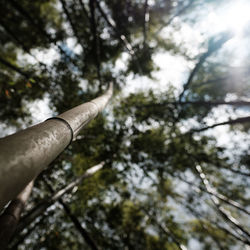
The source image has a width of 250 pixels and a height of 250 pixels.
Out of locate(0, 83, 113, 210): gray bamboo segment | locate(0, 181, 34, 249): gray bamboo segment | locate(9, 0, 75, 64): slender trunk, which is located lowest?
locate(0, 181, 34, 249): gray bamboo segment

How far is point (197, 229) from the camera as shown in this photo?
10.7 meters

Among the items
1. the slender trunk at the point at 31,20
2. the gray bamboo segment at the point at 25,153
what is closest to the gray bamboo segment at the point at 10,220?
the gray bamboo segment at the point at 25,153

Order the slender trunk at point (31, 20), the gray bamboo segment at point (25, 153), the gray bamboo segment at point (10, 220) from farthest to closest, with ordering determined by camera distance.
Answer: the slender trunk at point (31, 20) < the gray bamboo segment at point (10, 220) < the gray bamboo segment at point (25, 153)

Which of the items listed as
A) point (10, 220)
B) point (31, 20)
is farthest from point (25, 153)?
point (31, 20)

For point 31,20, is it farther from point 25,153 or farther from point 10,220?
point 25,153

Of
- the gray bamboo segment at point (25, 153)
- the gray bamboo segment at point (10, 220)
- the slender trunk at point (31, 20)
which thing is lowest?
the gray bamboo segment at point (10, 220)

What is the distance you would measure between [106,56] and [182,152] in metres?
6.94

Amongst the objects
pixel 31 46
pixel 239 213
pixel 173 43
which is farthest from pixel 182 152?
pixel 31 46

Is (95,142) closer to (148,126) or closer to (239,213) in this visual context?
(148,126)

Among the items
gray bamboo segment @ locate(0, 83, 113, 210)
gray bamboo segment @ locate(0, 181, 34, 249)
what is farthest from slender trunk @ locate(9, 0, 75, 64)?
gray bamboo segment @ locate(0, 83, 113, 210)

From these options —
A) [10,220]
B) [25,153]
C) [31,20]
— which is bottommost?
[10,220]

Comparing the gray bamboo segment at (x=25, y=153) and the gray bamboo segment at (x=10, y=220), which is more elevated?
the gray bamboo segment at (x=25, y=153)

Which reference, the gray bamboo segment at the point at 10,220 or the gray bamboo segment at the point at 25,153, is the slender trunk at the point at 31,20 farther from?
the gray bamboo segment at the point at 25,153

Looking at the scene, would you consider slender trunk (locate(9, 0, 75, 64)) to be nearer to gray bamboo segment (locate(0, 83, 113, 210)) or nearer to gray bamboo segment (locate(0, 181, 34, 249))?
gray bamboo segment (locate(0, 181, 34, 249))
